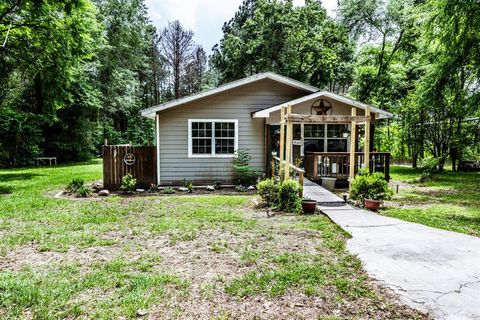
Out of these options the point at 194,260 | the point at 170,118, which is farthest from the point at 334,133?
the point at 194,260

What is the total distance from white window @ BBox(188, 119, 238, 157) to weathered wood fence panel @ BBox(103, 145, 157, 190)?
151cm

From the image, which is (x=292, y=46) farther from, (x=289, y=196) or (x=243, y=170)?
(x=289, y=196)

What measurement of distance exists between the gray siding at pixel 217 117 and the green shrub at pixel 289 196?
4.36 m

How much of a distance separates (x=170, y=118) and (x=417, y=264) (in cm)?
924

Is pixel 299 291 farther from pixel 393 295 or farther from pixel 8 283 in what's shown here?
pixel 8 283

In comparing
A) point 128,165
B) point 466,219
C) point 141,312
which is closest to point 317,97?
point 466,219

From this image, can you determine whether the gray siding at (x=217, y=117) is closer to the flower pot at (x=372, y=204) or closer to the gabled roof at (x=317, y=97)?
the gabled roof at (x=317, y=97)

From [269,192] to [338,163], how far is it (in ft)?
14.4

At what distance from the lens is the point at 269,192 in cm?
818

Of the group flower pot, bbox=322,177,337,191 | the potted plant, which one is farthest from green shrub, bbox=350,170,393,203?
flower pot, bbox=322,177,337,191

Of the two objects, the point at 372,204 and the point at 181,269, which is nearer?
the point at 181,269

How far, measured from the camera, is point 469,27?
821 centimetres

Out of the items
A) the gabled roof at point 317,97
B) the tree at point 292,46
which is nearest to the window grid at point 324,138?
the gabled roof at point 317,97

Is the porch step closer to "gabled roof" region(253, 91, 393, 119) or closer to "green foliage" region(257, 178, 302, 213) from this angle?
"green foliage" region(257, 178, 302, 213)
